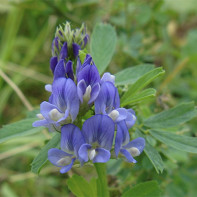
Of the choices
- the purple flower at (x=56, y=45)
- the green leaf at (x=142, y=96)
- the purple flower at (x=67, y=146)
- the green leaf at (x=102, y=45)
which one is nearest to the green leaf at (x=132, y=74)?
the green leaf at (x=102, y=45)

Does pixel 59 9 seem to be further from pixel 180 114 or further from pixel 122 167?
pixel 180 114

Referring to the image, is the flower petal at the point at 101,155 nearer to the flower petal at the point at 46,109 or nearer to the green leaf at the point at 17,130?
the flower petal at the point at 46,109

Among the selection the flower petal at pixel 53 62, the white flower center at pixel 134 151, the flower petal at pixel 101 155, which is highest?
the flower petal at pixel 53 62

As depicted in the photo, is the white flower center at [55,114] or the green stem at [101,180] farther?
the green stem at [101,180]

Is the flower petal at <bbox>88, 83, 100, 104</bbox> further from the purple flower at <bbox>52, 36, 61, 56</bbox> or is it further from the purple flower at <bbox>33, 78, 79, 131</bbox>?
the purple flower at <bbox>52, 36, 61, 56</bbox>

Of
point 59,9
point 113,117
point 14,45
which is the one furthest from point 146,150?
point 14,45
